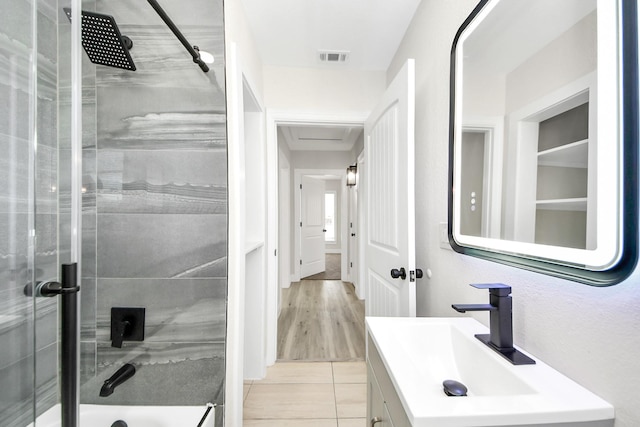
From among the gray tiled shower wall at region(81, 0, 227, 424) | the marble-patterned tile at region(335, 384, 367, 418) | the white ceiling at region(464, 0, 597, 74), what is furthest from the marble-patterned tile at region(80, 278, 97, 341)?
the white ceiling at region(464, 0, 597, 74)

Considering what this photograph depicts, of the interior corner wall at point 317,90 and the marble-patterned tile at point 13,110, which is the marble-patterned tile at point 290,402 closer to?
the marble-patterned tile at point 13,110

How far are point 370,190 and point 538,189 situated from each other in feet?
4.02

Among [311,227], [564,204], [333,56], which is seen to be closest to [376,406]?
[564,204]

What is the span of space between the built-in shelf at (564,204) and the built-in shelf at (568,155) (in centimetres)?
8

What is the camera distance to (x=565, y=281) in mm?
669

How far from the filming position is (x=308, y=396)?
177 centimetres

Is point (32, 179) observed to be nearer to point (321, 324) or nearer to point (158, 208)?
point (158, 208)

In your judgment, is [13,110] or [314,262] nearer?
[13,110]

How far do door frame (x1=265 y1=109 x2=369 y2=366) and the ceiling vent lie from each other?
391 millimetres

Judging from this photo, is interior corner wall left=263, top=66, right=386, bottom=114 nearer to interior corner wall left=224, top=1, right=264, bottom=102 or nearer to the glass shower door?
interior corner wall left=224, top=1, right=264, bottom=102

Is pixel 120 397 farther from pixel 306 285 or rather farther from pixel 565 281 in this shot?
pixel 306 285

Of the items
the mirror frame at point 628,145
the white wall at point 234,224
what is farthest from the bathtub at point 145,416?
the mirror frame at point 628,145

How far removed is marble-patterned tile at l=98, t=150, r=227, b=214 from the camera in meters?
1.21

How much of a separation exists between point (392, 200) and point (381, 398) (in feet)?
3.14
